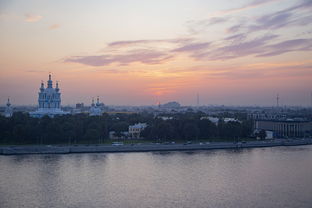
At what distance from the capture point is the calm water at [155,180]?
27.0 feet

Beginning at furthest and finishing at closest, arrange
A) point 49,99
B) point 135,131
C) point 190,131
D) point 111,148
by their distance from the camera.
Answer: point 49,99
point 135,131
point 190,131
point 111,148

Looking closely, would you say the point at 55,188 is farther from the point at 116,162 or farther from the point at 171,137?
the point at 171,137

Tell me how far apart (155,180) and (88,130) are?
797 centimetres

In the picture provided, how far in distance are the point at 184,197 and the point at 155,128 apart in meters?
10.0

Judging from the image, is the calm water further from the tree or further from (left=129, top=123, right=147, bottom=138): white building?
(left=129, top=123, right=147, bottom=138): white building

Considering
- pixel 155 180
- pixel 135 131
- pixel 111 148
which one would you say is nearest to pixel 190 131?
pixel 135 131

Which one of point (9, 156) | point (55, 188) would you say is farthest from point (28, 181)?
point (9, 156)

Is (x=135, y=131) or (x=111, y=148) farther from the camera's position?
(x=135, y=131)

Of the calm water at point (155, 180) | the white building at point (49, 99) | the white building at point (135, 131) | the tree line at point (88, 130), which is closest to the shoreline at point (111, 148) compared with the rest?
the calm water at point (155, 180)

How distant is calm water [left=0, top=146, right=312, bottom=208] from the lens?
824 cm

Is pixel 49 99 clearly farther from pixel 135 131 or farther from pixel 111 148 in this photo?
pixel 111 148

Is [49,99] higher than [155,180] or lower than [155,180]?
higher

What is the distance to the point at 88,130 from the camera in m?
17.4

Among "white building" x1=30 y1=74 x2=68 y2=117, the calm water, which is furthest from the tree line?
"white building" x1=30 y1=74 x2=68 y2=117
